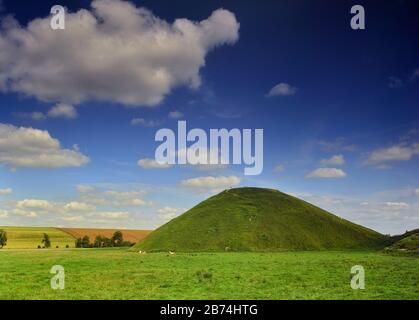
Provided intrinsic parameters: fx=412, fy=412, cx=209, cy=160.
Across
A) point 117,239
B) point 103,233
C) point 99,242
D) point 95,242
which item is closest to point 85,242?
point 95,242

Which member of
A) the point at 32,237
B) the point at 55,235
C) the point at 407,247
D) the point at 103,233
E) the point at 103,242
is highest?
the point at 407,247

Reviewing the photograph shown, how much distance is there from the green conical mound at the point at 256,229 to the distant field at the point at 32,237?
60.2m

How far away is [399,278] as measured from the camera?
36844 mm

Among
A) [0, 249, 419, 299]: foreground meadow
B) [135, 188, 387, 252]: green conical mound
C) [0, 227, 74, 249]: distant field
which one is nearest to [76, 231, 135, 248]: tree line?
[0, 227, 74, 249]: distant field

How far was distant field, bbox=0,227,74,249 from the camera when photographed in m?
158

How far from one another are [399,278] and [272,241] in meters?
70.3

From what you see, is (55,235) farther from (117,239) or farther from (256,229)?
(256,229)

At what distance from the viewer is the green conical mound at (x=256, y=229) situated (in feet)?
343

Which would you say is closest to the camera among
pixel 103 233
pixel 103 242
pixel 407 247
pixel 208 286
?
pixel 208 286

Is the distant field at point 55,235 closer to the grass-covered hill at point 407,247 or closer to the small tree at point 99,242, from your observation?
the small tree at point 99,242

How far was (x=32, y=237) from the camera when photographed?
171 meters

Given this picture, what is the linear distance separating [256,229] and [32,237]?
106 metres

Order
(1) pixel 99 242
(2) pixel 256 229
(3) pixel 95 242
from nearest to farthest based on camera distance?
(2) pixel 256 229 < (3) pixel 95 242 < (1) pixel 99 242
